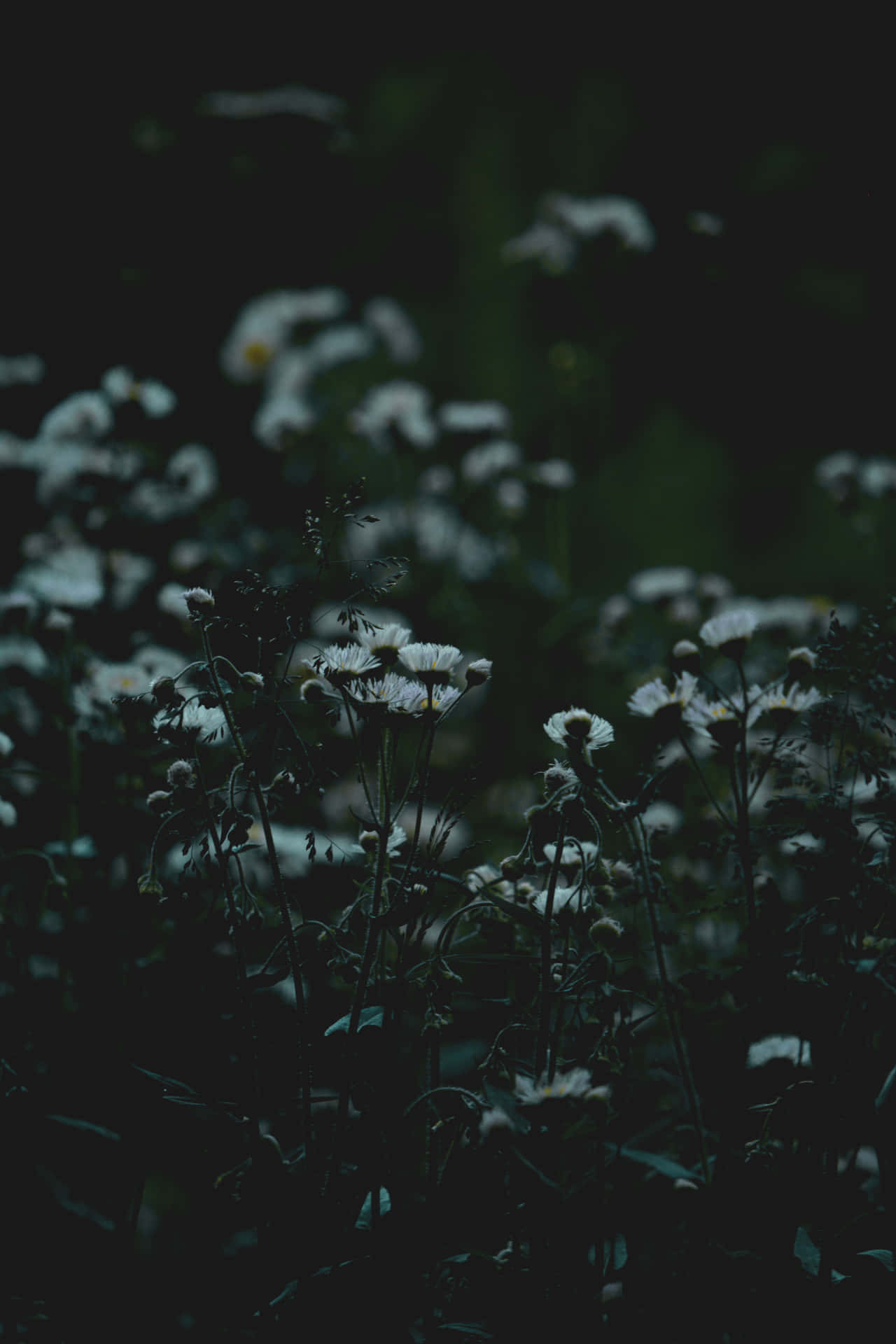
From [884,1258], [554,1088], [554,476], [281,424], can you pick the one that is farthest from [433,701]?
[281,424]

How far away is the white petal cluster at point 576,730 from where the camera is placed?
868 millimetres

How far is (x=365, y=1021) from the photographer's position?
2.84 feet

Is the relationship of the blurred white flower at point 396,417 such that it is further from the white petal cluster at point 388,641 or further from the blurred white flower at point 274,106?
the white petal cluster at point 388,641

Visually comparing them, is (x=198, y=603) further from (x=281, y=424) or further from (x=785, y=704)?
(x=281, y=424)

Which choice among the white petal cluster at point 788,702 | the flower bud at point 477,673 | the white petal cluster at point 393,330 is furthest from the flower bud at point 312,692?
the white petal cluster at point 393,330

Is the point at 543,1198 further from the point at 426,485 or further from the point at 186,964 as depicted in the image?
the point at 426,485

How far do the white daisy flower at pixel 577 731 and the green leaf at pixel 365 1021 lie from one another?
24cm

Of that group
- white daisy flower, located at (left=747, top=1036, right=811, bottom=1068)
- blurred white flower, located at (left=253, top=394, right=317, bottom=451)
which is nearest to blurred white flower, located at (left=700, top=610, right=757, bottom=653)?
white daisy flower, located at (left=747, top=1036, right=811, bottom=1068)

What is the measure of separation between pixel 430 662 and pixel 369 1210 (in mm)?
413

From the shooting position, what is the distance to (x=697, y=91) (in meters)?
3.47

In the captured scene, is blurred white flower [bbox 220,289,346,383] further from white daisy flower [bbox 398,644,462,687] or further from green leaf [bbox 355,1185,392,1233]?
green leaf [bbox 355,1185,392,1233]

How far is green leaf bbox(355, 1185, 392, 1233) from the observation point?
864 mm

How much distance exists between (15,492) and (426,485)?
30.9 inches

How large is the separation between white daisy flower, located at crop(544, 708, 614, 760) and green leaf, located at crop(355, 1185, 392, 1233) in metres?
0.35
